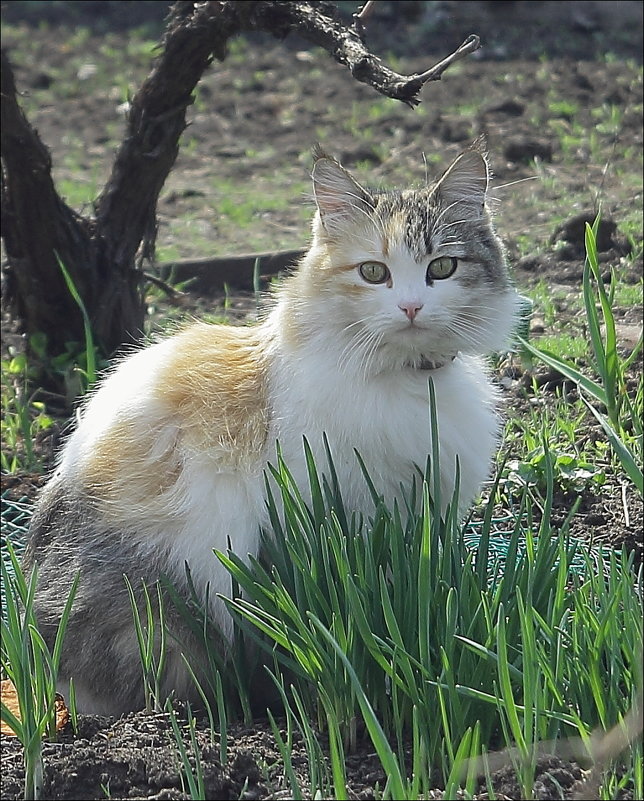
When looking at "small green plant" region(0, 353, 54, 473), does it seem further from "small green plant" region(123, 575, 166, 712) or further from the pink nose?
the pink nose

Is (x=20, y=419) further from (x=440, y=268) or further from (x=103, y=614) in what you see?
(x=440, y=268)

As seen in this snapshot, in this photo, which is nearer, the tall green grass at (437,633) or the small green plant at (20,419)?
the tall green grass at (437,633)

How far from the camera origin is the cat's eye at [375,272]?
244cm

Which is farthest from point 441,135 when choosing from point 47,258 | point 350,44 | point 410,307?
point 410,307

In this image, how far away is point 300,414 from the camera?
8.07ft

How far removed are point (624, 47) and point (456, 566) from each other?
612 centimetres

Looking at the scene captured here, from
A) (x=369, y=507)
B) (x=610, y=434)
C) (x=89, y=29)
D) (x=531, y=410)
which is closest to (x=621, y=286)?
(x=531, y=410)

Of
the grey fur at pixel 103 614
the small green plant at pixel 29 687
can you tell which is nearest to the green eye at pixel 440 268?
the grey fur at pixel 103 614

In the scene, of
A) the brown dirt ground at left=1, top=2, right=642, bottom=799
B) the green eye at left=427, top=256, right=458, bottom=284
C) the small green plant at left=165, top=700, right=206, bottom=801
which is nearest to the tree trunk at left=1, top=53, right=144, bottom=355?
the brown dirt ground at left=1, top=2, right=642, bottom=799

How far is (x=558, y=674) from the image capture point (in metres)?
1.88

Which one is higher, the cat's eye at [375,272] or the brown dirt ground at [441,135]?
the brown dirt ground at [441,135]

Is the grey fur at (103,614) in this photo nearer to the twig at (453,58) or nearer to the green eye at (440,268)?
the green eye at (440,268)

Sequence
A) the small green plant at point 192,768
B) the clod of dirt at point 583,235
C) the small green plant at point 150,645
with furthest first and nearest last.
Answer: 1. the clod of dirt at point 583,235
2. the small green plant at point 150,645
3. the small green plant at point 192,768

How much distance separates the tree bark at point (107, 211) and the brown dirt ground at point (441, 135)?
525mm
